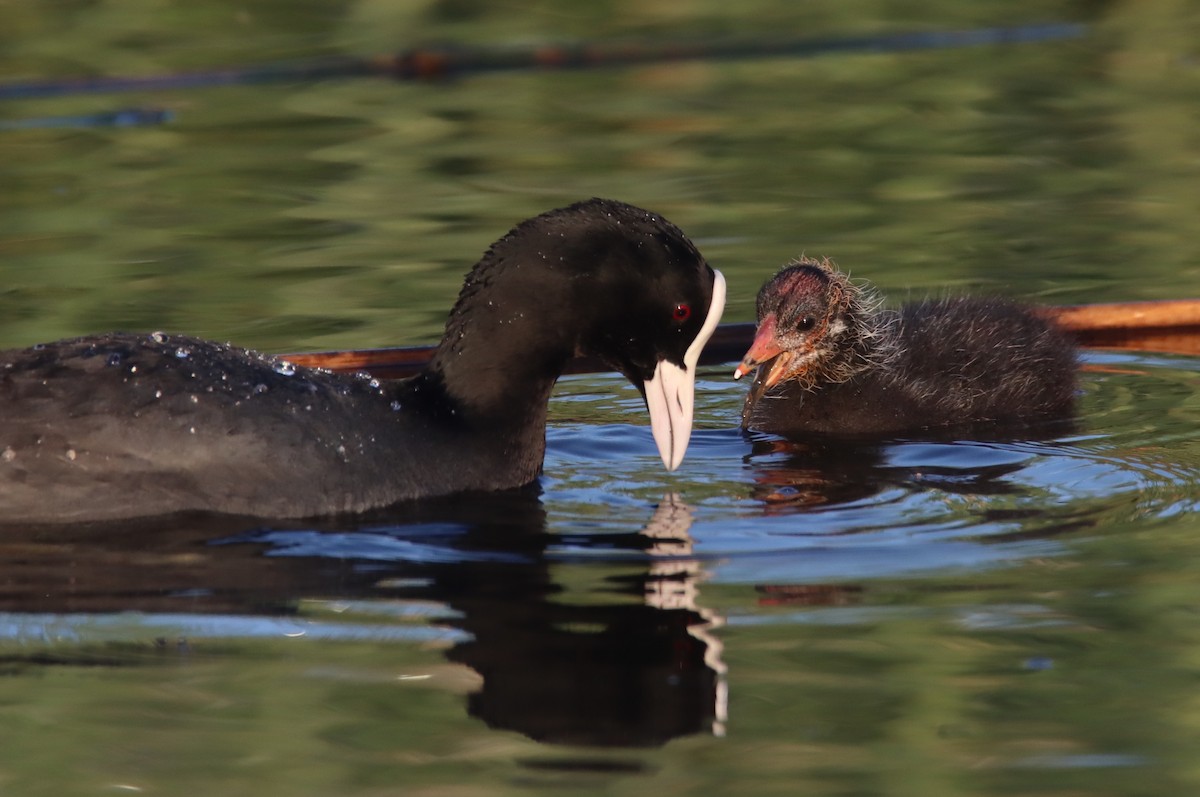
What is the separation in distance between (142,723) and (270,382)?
1778 millimetres

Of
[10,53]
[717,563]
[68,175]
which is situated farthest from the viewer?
[10,53]

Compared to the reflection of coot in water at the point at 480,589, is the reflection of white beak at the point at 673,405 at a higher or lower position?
higher

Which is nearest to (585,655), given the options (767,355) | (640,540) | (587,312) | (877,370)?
(640,540)

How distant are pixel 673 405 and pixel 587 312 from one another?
1.26 feet

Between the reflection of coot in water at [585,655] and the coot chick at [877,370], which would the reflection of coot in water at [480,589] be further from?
the coot chick at [877,370]

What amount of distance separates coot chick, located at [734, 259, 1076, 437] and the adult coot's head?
3.07 ft

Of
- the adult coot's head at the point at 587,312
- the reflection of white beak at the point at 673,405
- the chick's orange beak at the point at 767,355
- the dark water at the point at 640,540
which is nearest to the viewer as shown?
the dark water at the point at 640,540

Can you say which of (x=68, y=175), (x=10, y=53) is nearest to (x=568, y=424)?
(x=68, y=175)

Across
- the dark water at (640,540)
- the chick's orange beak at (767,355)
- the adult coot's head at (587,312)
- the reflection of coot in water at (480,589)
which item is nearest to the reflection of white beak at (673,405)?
the adult coot's head at (587,312)

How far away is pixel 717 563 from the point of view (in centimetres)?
522

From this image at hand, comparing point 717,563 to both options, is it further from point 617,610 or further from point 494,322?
point 494,322

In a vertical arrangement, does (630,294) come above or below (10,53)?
below

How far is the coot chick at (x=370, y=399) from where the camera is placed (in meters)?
5.57

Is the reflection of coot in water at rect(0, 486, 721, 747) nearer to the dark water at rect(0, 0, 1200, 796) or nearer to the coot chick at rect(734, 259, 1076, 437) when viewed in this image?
the dark water at rect(0, 0, 1200, 796)
